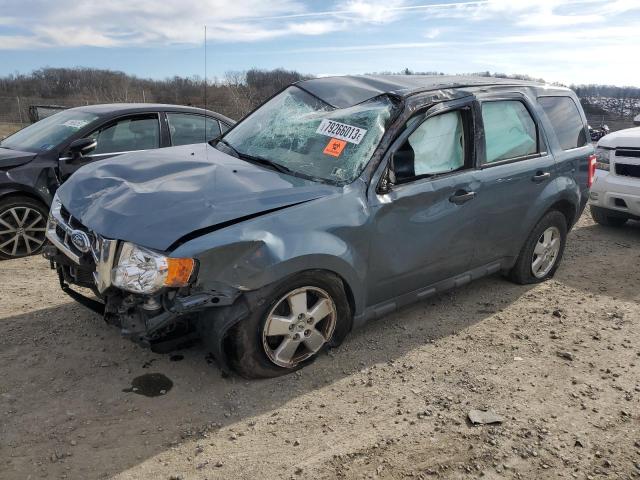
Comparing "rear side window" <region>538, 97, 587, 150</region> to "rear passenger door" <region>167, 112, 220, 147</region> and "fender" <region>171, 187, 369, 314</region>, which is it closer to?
"fender" <region>171, 187, 369, 314</region>

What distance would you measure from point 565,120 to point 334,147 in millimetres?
2717

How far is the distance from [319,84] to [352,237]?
1579mm

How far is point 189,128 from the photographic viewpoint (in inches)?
249

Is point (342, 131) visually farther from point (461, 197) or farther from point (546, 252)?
point (546, 252)

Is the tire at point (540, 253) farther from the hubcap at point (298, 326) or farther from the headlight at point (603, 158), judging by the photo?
the headlight at point (603, 158)

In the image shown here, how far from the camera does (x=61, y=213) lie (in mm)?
3566

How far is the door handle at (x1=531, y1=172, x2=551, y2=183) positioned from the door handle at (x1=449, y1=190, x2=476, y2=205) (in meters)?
0.88

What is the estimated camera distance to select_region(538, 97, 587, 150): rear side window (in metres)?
4.89

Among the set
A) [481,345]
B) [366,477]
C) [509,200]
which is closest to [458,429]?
[366,477]

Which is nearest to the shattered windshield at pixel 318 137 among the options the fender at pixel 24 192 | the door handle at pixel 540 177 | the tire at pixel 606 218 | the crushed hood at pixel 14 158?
the door handle at pixel 540 177

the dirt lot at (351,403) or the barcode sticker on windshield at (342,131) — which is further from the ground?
the barcode sticker on windshield at (342,131)

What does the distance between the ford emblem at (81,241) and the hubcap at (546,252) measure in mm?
3828

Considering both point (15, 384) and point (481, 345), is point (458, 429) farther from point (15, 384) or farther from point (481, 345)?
point (15, 384)

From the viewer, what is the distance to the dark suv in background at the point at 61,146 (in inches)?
209
